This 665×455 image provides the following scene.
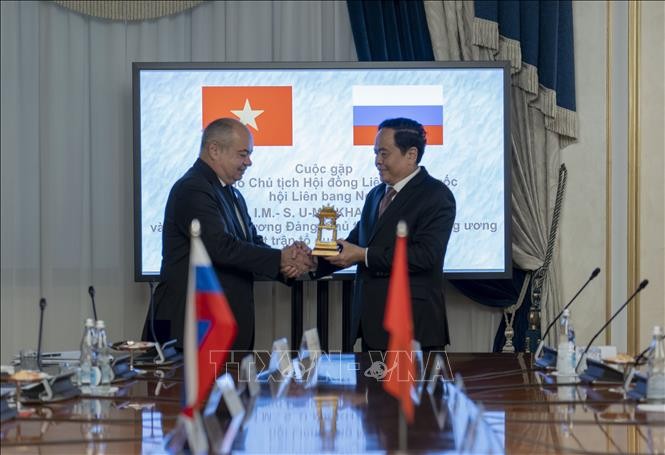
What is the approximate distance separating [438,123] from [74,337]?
93.2 inches

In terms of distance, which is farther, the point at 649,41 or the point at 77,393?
the point at 649,41

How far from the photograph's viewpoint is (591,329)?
6.10 metres

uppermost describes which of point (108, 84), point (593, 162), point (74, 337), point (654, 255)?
point (108, 84)

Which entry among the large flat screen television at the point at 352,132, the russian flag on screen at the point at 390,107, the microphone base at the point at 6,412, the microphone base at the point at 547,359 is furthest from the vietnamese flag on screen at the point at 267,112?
the microphone base at the point at 6,412

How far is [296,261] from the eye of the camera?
4.92 meters

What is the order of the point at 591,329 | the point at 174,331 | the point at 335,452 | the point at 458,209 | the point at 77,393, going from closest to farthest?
the point at 335,452 → the point at 77,393 → the point at 174,331 → the point at 458,209 → the point at 591,329

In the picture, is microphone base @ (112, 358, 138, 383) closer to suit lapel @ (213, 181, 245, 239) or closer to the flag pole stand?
the flag pole stand

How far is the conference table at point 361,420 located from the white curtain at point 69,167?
8.71ft

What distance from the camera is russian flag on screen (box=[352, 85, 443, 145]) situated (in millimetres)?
5676

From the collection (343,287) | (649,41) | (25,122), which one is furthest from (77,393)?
(649,41)

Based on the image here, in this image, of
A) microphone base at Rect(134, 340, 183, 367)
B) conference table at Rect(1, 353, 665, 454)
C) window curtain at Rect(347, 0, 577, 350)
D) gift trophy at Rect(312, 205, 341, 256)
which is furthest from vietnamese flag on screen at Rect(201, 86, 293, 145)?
conference table at Rect(1, 353, 665, 454)

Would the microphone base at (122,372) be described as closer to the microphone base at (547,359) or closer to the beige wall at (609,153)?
the microphone base at (547,359)

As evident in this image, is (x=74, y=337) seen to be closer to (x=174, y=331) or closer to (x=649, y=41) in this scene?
(x=174, y=331)

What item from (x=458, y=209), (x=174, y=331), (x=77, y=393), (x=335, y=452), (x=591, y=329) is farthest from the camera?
(x=591, y=329)
